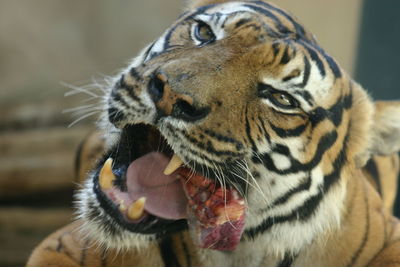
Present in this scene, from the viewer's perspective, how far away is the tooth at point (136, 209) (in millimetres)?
1182

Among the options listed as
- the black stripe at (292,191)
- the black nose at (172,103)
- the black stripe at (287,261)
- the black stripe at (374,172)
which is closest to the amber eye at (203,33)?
the black nose at (172,103)

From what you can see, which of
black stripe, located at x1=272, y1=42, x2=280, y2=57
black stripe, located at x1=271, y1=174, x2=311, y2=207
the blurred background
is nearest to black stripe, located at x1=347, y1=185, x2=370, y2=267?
black stripe, located at x1=271, y1=174, x2=311, y2=207

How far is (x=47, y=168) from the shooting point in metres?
2.61

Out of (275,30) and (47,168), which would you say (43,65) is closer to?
(47,168)

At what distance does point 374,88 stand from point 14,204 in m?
1.53

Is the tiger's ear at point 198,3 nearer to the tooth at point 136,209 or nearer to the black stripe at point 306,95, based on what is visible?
the black stripe at point 306,95

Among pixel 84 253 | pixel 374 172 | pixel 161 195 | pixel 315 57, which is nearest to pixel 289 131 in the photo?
pixel 315 57

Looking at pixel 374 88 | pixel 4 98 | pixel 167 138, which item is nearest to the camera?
pixel 167 138

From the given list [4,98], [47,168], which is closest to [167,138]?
[47,168]

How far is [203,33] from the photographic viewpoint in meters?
1.34

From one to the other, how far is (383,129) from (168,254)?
54cm

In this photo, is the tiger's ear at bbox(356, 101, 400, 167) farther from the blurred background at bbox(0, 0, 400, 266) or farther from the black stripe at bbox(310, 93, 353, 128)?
the blurred background at bbox(0, 0, 400, 266)

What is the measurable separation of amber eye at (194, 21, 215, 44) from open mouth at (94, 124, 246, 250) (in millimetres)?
213

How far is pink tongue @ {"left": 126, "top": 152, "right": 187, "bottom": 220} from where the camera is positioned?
1.23m
